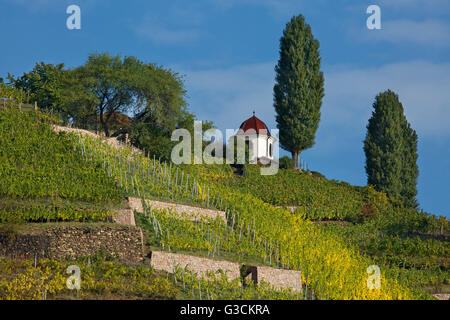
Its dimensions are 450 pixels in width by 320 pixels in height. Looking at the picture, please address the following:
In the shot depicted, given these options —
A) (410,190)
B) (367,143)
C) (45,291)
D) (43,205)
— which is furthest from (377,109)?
(45,291)

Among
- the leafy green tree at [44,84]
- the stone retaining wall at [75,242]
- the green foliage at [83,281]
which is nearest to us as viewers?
the green foliage at [83,281]

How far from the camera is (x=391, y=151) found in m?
57.8

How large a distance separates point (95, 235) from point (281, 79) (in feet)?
110

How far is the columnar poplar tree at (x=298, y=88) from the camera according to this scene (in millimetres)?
57125

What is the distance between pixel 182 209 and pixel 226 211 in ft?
9.24

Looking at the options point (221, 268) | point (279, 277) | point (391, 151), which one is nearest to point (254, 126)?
point (391, 151)

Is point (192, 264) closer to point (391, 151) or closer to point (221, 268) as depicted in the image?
point (221, 268)

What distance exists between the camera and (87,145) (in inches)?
1748

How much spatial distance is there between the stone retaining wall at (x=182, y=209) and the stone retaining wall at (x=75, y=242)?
4.93 metres

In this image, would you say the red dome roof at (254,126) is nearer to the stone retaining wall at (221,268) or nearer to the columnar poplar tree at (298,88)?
the columnar poplar tree at (298,88)

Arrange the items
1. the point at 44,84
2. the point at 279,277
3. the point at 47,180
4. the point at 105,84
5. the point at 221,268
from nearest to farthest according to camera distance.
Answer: the point at 279,277 < the point at 221,268 < the point at 47,180 < the point at 105,84 < the point at 44,84

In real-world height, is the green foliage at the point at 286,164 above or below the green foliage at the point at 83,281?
above

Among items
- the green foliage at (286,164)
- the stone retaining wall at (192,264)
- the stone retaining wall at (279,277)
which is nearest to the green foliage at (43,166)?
the stone retaining wall at (192,264)
